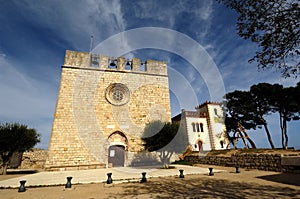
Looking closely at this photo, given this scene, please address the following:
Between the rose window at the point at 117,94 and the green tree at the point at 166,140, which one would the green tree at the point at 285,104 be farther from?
the rose window at the point at 117,94

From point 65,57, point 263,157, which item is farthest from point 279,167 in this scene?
Result: point 65,57

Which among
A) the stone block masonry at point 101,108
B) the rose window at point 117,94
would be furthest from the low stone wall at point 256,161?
the rose window at point 117,94

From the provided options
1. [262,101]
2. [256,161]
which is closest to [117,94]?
[256,161]

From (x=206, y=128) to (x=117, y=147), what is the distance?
1405 centimetres

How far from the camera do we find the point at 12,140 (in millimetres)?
10453

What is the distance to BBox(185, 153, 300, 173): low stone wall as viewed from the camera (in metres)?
7.11

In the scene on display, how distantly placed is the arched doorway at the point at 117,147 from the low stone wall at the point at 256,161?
6332 millimetres

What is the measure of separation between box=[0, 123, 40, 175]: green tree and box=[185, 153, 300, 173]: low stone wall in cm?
1302

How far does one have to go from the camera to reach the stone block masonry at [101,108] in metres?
11.5

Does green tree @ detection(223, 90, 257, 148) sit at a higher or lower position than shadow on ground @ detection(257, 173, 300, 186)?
higher

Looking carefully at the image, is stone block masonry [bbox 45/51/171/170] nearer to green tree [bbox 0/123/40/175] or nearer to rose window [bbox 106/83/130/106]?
rose window [bbox 106/83/130/106]

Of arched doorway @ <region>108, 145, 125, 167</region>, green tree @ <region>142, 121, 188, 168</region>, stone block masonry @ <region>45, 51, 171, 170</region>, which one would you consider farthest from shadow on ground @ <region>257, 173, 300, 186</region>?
arched doorway @ <region>108, 145, 125, 167</region>

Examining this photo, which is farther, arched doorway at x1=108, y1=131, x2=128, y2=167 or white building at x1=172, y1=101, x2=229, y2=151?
white building at x1=172, y1=101, x2=229, y2=151

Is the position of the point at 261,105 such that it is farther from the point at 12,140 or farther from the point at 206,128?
the point at 12,140
